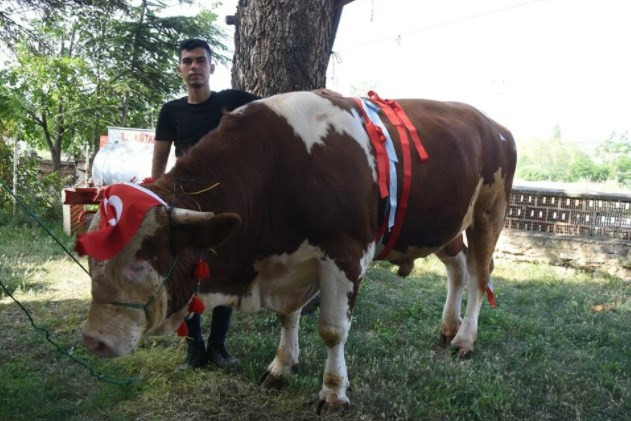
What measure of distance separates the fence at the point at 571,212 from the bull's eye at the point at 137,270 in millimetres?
7584

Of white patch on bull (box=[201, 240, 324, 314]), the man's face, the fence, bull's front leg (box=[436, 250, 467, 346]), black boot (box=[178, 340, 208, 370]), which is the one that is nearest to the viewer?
white patch on bull (box=[201, 240, 324, 314])

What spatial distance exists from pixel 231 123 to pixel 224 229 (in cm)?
77

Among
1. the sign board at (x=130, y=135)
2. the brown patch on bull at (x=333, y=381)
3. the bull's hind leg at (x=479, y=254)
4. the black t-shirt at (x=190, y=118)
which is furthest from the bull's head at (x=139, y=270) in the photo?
the sign board at (x=130, y=135)

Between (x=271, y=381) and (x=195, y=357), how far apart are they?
58cm

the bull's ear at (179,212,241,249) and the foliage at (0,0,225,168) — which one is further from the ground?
the foliage at (0,0,225,168)

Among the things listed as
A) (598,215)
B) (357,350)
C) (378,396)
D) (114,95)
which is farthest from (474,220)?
(114,95)

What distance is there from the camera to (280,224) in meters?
2.84

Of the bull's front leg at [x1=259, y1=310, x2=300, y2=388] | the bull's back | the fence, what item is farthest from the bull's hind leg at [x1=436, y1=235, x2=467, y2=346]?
the fence

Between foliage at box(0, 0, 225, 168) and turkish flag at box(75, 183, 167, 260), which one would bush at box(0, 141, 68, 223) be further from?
turkish flag at box(75, 183, 167, 260)

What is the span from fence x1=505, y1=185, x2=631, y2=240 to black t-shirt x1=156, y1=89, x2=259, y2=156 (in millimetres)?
6437

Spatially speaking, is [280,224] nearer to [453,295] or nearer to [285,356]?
[285,356]

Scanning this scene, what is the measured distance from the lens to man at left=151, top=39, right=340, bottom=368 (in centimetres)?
348

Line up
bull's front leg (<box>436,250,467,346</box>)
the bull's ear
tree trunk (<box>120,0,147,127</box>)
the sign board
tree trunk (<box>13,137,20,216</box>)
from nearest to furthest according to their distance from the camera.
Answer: the bull's ear
bull's front leg (<box>436,250,467,346</box>)
tree trunk (<box>13,137,20,216</box>)
the sign board
tree trunk (<box>120,0,147,127</box>)

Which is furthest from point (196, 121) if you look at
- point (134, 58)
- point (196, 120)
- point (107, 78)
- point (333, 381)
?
point (107, 78)
